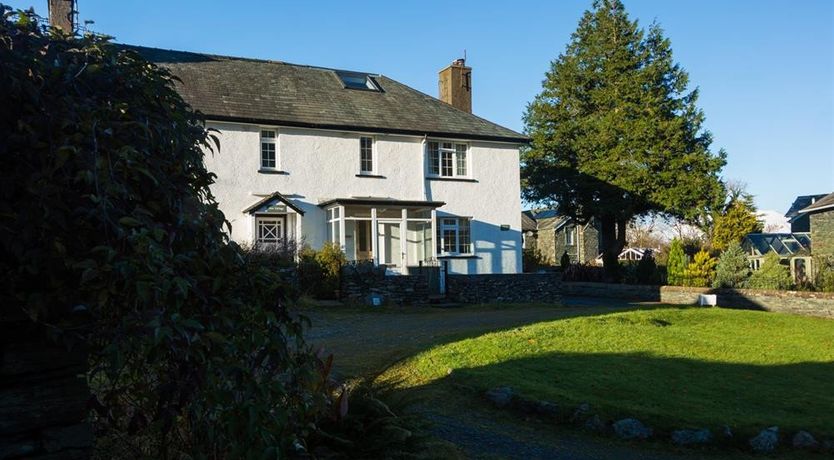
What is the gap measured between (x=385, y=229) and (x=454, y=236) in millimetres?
2962

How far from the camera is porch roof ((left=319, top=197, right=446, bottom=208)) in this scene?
2452 cm

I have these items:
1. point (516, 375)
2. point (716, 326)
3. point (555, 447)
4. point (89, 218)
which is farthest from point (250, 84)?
point (89, 218)

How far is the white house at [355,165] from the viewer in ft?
79.7

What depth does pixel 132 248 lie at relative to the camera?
308cm

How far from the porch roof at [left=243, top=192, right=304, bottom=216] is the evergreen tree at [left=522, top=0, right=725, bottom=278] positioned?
17040 millimetres

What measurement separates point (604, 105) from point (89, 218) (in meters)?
39.4

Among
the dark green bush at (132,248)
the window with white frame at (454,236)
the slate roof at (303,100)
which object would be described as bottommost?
the dark green bush at (132,248)

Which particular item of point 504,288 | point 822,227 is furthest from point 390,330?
point 822,227

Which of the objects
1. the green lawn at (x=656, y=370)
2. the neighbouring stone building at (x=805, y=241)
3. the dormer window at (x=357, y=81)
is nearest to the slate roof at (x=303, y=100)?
the dormer window at (x=357, y=81)

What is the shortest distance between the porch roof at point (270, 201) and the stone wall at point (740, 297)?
14570 mm

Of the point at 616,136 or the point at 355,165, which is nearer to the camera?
the point at 355,165

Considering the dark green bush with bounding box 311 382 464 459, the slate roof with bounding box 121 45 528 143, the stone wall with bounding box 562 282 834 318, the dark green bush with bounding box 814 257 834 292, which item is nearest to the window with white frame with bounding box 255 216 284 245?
the slate roof with bounding box 121 45 528 143

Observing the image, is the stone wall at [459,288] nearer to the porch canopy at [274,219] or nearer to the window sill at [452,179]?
the porch canopy at [274,219]

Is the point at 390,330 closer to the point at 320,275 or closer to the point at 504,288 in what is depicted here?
the point at 320,275
